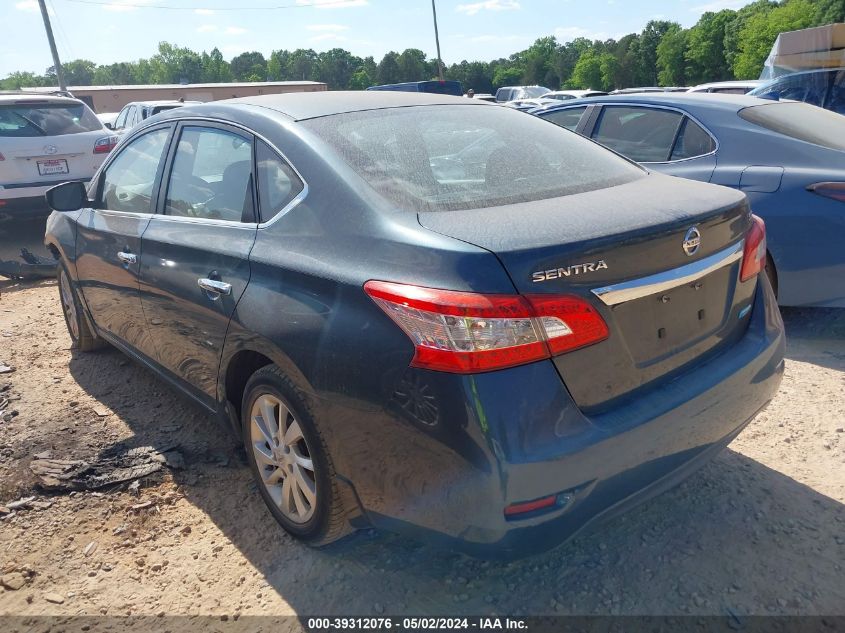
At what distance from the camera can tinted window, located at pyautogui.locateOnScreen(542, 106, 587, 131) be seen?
5.58 meters

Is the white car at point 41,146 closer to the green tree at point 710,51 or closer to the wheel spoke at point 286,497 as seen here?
the wheel spoke at point 286,497

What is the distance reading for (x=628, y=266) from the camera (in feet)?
6.62

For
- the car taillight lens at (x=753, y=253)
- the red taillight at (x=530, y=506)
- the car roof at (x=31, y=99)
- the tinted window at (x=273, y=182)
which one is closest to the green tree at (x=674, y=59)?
the car roof at (x=31, y=99)

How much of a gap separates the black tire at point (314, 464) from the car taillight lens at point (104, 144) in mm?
6870

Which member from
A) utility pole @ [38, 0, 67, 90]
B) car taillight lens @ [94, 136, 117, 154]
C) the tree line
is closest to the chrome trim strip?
car taillight lens @ [94, 136, 117, 154]

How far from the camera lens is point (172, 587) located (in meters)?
2.55

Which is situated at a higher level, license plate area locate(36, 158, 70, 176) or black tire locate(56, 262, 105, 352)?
license plate area locate(36, 158, 70, 176)

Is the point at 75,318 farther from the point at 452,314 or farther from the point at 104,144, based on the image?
the point at 104,144

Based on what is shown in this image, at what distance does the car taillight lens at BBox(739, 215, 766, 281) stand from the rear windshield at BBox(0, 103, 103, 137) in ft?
26.1

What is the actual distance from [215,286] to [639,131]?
362 cm

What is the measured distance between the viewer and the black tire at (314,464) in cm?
231

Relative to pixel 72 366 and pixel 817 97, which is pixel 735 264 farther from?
pixel 817 97

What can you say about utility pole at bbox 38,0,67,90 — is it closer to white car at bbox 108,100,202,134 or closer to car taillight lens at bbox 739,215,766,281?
white car at bbox 108,100,202,134

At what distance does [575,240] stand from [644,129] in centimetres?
353
